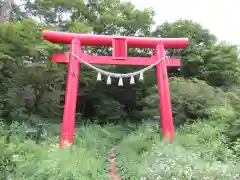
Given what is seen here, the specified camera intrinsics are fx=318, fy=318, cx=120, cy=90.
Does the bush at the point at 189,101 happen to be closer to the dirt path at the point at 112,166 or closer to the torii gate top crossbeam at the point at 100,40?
the torii gate top crossbeam at the point at 100,40

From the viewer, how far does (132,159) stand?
7418 millimetres

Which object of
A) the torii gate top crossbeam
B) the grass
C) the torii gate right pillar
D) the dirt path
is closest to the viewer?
the grass

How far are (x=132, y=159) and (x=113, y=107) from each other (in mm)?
6164

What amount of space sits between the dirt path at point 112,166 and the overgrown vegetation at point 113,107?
142mm

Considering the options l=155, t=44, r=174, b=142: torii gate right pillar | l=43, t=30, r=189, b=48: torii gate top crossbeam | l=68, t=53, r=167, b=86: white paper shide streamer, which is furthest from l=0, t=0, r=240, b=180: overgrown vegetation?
l=43, t=30, r=189, b=48: torii gate top crossbeam

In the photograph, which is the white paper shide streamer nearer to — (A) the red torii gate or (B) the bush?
(A) the red torii gate

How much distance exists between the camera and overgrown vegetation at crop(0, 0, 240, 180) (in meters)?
6.19

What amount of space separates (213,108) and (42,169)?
694cm

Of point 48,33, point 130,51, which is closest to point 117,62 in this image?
point 48,33

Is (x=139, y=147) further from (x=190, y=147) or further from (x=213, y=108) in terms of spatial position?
(x=213, y=108)

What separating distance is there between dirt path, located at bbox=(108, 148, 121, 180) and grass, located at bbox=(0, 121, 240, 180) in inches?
4.7

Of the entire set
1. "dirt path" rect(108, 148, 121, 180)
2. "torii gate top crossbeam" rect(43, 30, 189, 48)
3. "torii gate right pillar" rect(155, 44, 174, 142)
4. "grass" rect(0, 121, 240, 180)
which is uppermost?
"torii gate top crossbeam" rect(43, 30, 189, 48)

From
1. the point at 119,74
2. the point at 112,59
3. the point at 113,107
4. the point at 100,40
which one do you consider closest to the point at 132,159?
the point at 119,74

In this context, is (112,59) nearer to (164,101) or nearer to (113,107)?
(164,101)
